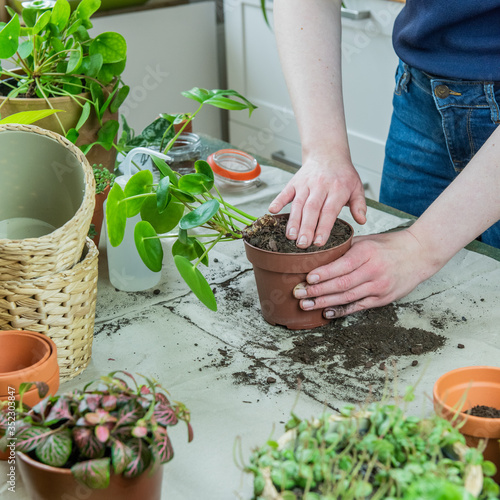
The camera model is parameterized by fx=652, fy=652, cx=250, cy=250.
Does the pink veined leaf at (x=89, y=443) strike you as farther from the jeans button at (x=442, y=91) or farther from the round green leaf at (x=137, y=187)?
the jeans button at (x=442, y=91)

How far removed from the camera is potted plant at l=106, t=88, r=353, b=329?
94cm

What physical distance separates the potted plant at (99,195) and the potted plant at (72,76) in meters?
0.08

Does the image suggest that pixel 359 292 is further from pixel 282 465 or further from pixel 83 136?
pixel 83 136

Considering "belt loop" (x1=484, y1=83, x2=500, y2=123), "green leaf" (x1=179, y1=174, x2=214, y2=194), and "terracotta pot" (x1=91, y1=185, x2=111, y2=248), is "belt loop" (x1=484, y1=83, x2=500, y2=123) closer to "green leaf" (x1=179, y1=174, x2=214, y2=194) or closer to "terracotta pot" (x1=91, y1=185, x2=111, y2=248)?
"green leaf" (x1=179, y1=174, x2=214, y2=194)

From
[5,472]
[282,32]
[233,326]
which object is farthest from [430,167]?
[5,472]

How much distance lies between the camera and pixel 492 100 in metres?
1.17

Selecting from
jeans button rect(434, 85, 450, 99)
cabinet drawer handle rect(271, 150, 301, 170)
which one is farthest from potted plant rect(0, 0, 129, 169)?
cabinet drawer handle rect(271, 150, 301, 170)

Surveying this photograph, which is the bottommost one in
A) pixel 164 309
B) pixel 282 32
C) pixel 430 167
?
pixel 164 309

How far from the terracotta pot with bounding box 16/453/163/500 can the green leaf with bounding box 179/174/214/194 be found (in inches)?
20.1

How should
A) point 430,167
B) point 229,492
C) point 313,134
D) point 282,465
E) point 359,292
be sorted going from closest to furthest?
point 282,465
point 229,492
point 359,292
point 313,134
point 430,167

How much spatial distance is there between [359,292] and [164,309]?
0.32m

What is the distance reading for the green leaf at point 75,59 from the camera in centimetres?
119

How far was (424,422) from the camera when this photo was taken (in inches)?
23.1

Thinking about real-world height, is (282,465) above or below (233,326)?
above
